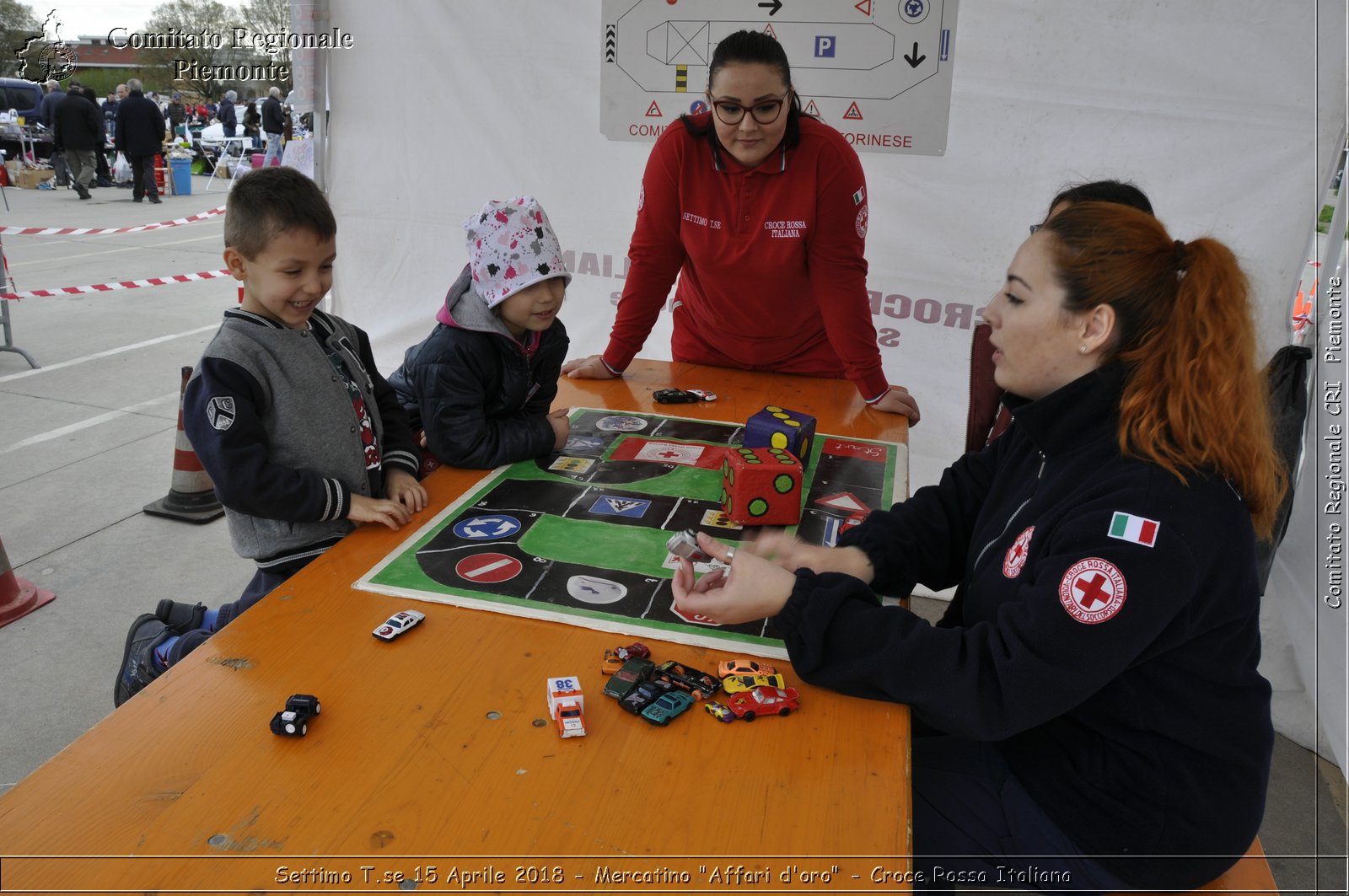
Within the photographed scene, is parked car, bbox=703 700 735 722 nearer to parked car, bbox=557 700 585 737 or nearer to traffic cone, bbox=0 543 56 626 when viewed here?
parked car, bbox=557 700 585 737

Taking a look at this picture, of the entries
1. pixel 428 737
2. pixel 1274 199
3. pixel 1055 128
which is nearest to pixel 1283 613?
pixel 1274 199

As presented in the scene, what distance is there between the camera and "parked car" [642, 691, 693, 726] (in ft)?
3.60

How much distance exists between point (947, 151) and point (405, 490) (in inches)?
110

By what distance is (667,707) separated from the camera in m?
1.12

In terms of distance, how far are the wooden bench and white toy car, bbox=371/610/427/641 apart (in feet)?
3.60

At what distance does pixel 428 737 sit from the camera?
3.48ft

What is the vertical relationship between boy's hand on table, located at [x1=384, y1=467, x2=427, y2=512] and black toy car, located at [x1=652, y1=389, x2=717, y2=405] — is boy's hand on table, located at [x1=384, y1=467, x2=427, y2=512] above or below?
below

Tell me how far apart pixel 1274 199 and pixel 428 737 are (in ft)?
11.4

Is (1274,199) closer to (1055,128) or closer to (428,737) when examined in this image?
(1055,128)

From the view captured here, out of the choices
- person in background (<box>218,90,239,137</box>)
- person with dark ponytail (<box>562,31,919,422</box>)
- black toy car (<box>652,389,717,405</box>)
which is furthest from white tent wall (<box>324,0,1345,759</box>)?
person in background (<box>218,90,239,137</box>)

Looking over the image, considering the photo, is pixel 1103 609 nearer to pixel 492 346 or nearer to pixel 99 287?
pixel 492 346

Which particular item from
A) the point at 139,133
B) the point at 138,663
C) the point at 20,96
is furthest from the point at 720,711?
the point at 20,96

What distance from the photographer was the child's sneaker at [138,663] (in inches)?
69.2

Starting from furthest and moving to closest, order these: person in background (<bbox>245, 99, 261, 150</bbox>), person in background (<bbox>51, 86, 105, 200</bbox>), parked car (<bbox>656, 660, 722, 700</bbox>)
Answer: person in background (<bbox>245, 99, 261, 150</bbox>)
person in background (<bbox>51, 86, 105, 200</bbox>)
parked car (<bbox>656, 660, 722, 700</bbox>)
